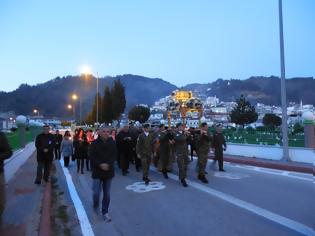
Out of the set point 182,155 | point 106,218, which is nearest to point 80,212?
point 106,218

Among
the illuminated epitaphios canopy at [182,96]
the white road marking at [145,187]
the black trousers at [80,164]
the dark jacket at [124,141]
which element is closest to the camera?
the white road marking at [145,187]

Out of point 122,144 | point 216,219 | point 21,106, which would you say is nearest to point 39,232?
point 216,219

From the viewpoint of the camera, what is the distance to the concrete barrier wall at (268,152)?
19306 millimetres

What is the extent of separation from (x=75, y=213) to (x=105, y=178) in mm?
1424

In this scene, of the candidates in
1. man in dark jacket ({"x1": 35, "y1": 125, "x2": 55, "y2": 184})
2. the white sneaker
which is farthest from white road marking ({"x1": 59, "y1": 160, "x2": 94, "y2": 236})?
man in dark jacket ({"x1": 35, "y1": 125, "x2": 55, "y2": 184})

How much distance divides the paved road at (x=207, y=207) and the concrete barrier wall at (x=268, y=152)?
14.4ft

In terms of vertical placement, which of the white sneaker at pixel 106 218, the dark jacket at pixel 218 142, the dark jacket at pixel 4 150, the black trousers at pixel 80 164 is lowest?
the white sneaker at pixel 106 218

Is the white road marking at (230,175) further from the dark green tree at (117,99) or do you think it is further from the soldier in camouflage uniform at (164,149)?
the dark green tree at (117,99)

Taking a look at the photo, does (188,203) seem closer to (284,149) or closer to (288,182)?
(288,182)

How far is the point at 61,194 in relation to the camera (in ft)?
40.5

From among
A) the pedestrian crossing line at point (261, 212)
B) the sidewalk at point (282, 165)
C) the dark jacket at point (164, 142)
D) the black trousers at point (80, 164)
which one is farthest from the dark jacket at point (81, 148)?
the sidewalk at point (282, 165)

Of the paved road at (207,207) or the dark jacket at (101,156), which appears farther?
the dark jacket at (101,156)

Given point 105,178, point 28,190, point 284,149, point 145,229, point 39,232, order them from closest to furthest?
1. point 39,232
2. point 145,229
3. point 105,178
4. point 28,190
5. point 284,149

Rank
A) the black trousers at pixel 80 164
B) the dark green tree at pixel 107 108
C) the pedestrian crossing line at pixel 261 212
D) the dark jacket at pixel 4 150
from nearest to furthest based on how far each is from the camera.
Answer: the pedestrian crossing line at pixel 261 212 < the dark jacket at pixel 4 150 < the black trousers at pixel 80 164 < the dark green tree at pixel 107 108
